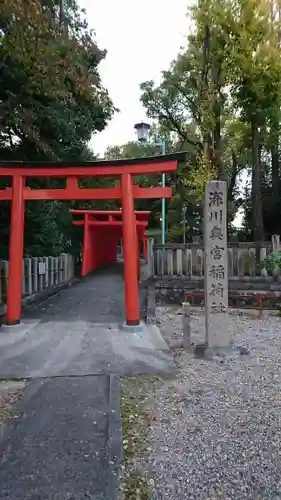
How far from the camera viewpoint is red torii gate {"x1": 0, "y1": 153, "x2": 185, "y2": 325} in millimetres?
6656

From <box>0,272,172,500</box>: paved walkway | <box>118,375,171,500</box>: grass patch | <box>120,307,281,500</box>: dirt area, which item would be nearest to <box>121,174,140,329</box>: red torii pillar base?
<box>0,272,172,500</box>: paved walkway

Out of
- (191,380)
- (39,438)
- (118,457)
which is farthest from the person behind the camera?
(191,380)

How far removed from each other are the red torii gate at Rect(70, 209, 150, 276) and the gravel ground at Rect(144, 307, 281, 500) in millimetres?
8812

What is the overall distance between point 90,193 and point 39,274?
3.92 metres

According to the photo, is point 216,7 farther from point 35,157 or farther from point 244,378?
point 244,378

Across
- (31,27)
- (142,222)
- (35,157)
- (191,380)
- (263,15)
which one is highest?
(263,15)

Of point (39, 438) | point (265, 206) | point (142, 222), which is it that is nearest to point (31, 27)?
point (39, 438)

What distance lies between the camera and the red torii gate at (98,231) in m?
14.6

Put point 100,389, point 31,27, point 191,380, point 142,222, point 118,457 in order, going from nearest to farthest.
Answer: point 118,457 → point 100,389 → point 191,380 → point 31,27 → point 142,222

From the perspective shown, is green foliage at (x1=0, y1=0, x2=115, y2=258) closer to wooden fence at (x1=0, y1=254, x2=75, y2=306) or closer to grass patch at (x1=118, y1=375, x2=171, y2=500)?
wooden fence at (x1=0, y1=254, x2=75, y2=306)

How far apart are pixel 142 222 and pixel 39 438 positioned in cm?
1213

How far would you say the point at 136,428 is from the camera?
327 centimetres

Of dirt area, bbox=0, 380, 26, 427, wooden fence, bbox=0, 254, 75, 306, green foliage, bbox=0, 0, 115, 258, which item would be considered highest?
green foliage, bbox=0, 0, 115, 258

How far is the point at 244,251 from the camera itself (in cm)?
977
